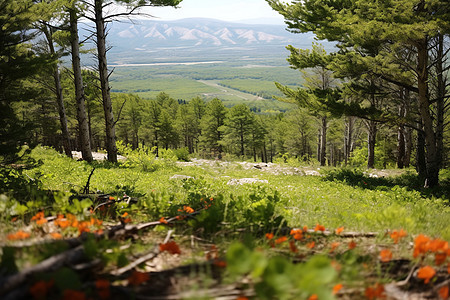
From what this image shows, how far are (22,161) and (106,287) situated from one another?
4884 mm

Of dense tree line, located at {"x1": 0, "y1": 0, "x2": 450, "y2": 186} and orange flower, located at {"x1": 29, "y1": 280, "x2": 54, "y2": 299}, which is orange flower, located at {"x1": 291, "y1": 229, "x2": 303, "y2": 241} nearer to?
orange flower, located at {"x1": 29, "y1": 280, "x2": 54, "y2": 299}

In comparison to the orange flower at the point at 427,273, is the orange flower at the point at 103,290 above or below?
above

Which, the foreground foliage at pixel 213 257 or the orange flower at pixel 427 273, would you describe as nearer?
the foreground foliage at pixel 213 257

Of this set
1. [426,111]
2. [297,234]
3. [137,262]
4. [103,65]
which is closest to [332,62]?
[426,111]

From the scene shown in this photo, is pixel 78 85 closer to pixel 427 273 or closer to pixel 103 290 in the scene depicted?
pixel 103 290

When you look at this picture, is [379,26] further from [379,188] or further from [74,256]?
[74,256]

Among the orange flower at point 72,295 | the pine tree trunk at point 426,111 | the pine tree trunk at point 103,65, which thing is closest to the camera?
the orange flower at point 72,295

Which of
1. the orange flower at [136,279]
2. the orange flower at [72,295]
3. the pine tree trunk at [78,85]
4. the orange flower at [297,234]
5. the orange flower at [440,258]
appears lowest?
the orange flower at [297,234]

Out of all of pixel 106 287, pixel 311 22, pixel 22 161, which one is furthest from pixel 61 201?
pixel 311 22

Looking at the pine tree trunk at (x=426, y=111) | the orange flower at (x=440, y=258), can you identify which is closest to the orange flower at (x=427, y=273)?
the orange flower at (x=440, y=258)

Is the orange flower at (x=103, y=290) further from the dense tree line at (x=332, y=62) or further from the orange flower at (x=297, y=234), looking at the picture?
the dense tree line at (x=332, y=62)

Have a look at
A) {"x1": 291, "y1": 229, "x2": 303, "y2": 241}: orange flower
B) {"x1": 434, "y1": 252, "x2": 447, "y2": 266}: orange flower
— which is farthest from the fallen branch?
{"x1": 434, "y1": 252, "x2": 447, "y2": 266}: orange flower

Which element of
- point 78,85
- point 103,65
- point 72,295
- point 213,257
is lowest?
point 213,257

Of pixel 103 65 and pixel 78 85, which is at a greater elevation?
pixel 103 65
